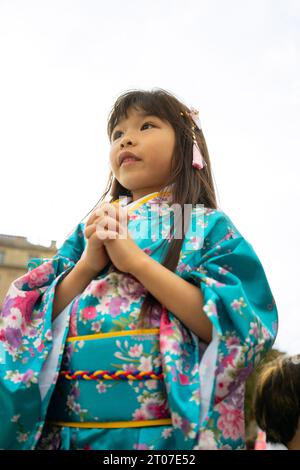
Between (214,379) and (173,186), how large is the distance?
2.66ft

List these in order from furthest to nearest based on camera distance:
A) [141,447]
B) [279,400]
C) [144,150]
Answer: [279,400]
[144,150]
[141,447]

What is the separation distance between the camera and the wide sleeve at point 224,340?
4.14 feet

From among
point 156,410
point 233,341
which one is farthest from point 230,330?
point 156,410

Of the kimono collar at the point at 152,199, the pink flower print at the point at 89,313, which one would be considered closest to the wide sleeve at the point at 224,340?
the pink flower print at the point at 89,313

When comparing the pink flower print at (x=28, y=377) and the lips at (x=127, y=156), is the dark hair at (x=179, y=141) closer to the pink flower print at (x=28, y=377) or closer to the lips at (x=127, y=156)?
the lips at (x=127, y=156)

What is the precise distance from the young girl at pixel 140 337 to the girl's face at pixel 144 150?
159 mm

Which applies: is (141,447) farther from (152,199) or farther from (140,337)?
(152,199)

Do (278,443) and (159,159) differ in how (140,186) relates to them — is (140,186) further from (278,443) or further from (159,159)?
(278,443)

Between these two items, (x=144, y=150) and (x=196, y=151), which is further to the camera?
(x=196, y=151)

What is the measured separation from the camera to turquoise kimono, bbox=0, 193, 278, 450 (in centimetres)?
127

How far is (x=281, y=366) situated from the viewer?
2.13 metres

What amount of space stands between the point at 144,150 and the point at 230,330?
0.79 m

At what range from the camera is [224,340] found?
131 centimetres

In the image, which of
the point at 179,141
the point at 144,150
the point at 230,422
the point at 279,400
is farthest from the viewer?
the point at 279,400
